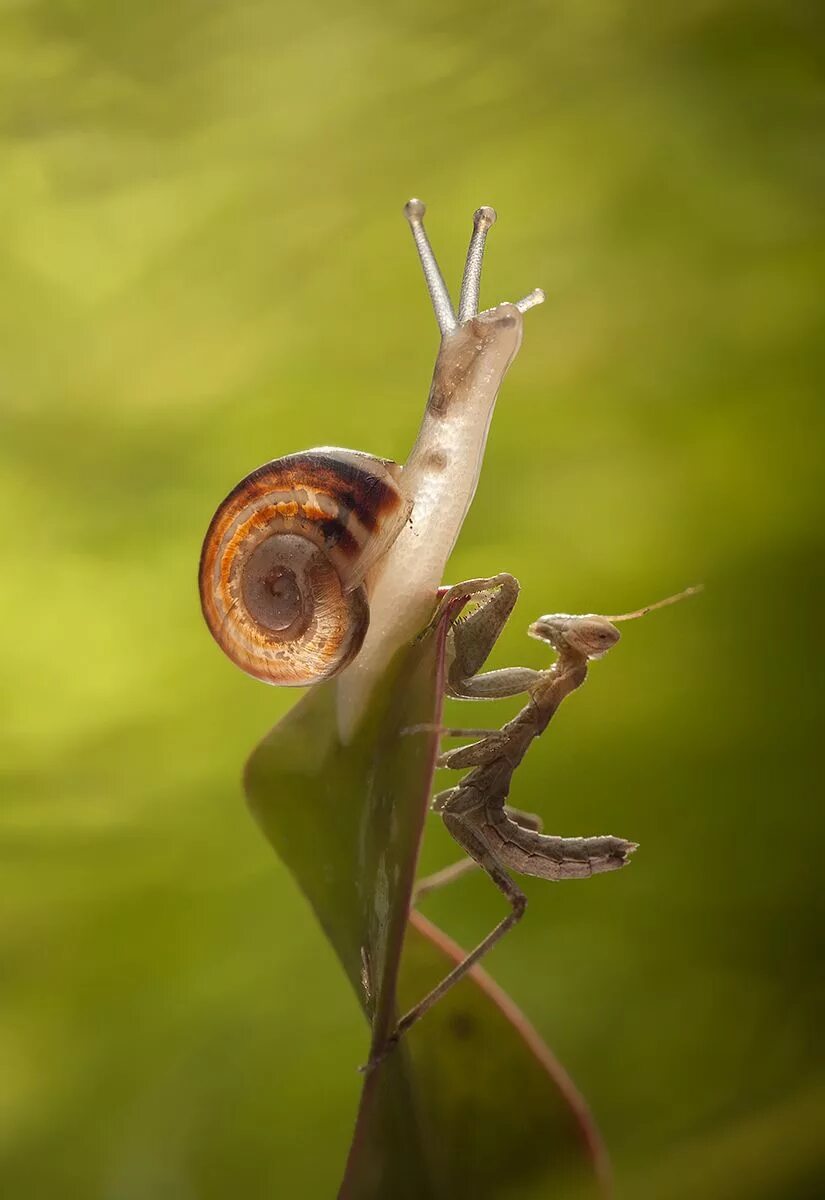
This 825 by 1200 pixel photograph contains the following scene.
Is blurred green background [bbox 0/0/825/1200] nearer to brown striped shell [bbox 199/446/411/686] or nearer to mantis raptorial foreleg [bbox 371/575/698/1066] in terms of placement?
mantis raptorial foreleg [bbox 371/575/698/1066]

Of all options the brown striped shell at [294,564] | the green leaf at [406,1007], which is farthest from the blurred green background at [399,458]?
the brown striped shell at [294,564]

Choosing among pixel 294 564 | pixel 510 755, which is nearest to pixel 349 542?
pixel 294 564

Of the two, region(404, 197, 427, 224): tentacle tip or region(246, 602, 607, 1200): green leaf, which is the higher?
region(404, 197, 427, 224): tentacle tip

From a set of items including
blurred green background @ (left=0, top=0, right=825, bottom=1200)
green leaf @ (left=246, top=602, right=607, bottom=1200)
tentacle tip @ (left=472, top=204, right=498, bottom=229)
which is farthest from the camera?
blurred green background @ (left=0, top=0, right=825, bottom=1200)

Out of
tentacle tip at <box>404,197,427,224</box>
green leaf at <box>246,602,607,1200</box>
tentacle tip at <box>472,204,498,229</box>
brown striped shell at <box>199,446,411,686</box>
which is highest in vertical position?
tentacle tip at <box>404,197,427,224</box>

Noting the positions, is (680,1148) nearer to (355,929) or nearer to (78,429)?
(355,929)

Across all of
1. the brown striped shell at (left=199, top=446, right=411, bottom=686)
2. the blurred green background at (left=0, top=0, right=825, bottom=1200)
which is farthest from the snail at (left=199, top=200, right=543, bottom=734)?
the blurred green background at (left=0, top=0, right=825, bottom=1200)

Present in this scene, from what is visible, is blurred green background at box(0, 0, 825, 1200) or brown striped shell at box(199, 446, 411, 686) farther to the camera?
blurred green background at box(0, 0, 825, 1200)
